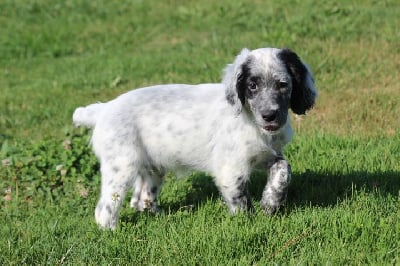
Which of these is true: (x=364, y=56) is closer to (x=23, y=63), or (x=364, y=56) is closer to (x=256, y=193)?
(x=256, y=193)

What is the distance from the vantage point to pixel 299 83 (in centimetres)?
585

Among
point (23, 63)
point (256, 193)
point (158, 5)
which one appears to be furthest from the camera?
point (158, 5)

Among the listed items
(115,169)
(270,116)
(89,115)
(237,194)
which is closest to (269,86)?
(270,116)

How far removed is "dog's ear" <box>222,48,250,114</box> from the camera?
5.79 metres

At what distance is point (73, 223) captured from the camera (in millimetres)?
6379

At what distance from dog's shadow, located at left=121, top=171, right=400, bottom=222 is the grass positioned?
2 centimetres

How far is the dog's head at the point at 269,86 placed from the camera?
5.62 metres

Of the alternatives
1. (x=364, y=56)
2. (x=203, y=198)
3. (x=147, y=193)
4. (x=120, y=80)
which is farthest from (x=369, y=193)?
(x=120, y=80)

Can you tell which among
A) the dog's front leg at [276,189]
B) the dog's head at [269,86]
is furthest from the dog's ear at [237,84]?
the dog's front leg at [276,189]

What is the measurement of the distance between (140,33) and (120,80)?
9.68ft

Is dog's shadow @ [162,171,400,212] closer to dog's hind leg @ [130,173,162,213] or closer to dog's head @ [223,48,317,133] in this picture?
dog's hind leg @ [130,173,162,213]

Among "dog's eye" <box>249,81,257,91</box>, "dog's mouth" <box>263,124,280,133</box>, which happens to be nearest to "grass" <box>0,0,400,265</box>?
"dog's mouth" <box>263,124,280,133</box>

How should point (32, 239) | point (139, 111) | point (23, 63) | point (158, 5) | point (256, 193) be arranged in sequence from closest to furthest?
1. point (32, 239)
2. point (139, 111)
3. point (256, 193)
4. point (23, 63)
5. point (158, 5)

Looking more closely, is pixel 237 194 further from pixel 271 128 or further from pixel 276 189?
pixel 271 128
